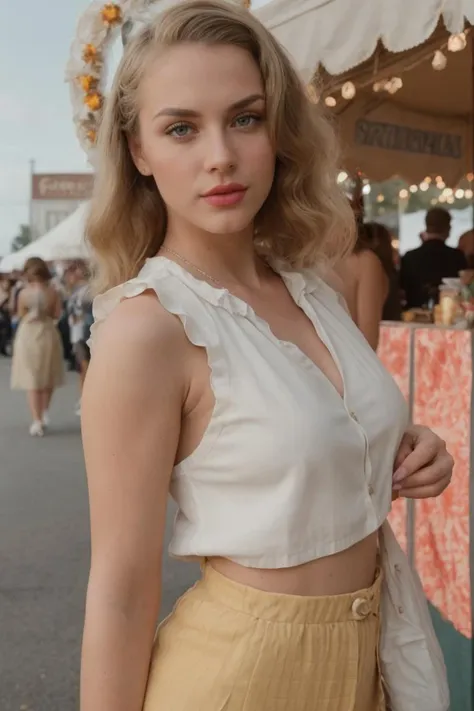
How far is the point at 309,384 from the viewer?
43.8 inches

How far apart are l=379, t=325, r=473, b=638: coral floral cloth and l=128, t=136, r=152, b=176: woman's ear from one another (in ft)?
6.41

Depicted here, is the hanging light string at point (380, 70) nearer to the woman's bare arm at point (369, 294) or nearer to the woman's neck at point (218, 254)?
the woman's bare arm at point (369, 294)

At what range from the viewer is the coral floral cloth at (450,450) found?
299 centimetres

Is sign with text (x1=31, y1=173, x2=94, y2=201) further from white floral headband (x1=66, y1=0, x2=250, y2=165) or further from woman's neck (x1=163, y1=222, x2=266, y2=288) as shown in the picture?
woman's neck (x1=163, y1=222, x2=266, y2=288)

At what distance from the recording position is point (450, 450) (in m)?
3.08

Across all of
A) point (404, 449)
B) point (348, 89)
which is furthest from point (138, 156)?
point (348, 89)

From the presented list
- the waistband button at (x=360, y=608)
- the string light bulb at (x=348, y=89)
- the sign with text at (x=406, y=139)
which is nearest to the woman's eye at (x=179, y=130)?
the waistband button at (x=360, y=608)

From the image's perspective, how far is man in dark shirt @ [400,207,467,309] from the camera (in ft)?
18.2

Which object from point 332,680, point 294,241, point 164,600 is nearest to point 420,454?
point 332,680

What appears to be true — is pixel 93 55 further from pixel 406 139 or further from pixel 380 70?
pixel 406 139

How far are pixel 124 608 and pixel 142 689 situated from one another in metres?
0.14

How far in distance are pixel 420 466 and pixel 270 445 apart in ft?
1.01

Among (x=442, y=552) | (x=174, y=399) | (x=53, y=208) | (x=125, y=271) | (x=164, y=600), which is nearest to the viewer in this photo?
(x=174, y=399)

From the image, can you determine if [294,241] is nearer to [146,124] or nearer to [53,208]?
[146,124]
